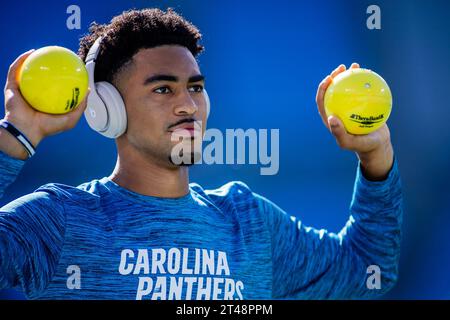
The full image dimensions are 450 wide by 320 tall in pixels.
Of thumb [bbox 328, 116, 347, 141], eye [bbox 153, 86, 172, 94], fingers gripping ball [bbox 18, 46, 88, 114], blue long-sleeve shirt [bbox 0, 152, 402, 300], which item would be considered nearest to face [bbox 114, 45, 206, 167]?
eye [bbox 153, 86, 172, 94]

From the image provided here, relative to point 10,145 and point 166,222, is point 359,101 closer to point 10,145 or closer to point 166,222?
point 166,222

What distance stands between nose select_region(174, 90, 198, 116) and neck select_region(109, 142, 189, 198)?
25 centimetres

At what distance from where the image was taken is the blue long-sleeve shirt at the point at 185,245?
3123mm

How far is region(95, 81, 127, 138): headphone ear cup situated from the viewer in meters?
3.40

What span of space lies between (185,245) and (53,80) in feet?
2.91

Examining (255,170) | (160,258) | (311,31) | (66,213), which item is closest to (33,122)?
(66,213)

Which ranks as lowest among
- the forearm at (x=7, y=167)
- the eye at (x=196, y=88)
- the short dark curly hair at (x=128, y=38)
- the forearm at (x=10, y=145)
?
the forearm at (x=7, y=167)

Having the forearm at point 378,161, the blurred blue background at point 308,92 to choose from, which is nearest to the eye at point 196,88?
the forearm at point 378,161

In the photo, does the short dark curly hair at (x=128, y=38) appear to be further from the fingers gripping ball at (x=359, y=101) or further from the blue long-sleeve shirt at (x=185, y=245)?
the fingers gripping ball at (x=359, y=101)

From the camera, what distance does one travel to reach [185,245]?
11.1ft

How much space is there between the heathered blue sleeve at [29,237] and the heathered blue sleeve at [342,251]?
964mm

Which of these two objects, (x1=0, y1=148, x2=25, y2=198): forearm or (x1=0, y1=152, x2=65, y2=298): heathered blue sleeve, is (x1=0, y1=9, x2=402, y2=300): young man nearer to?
(x1=0, y1=152, x2=65, y2=298): heathered blue sleeve

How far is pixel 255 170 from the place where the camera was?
4.63 meters
